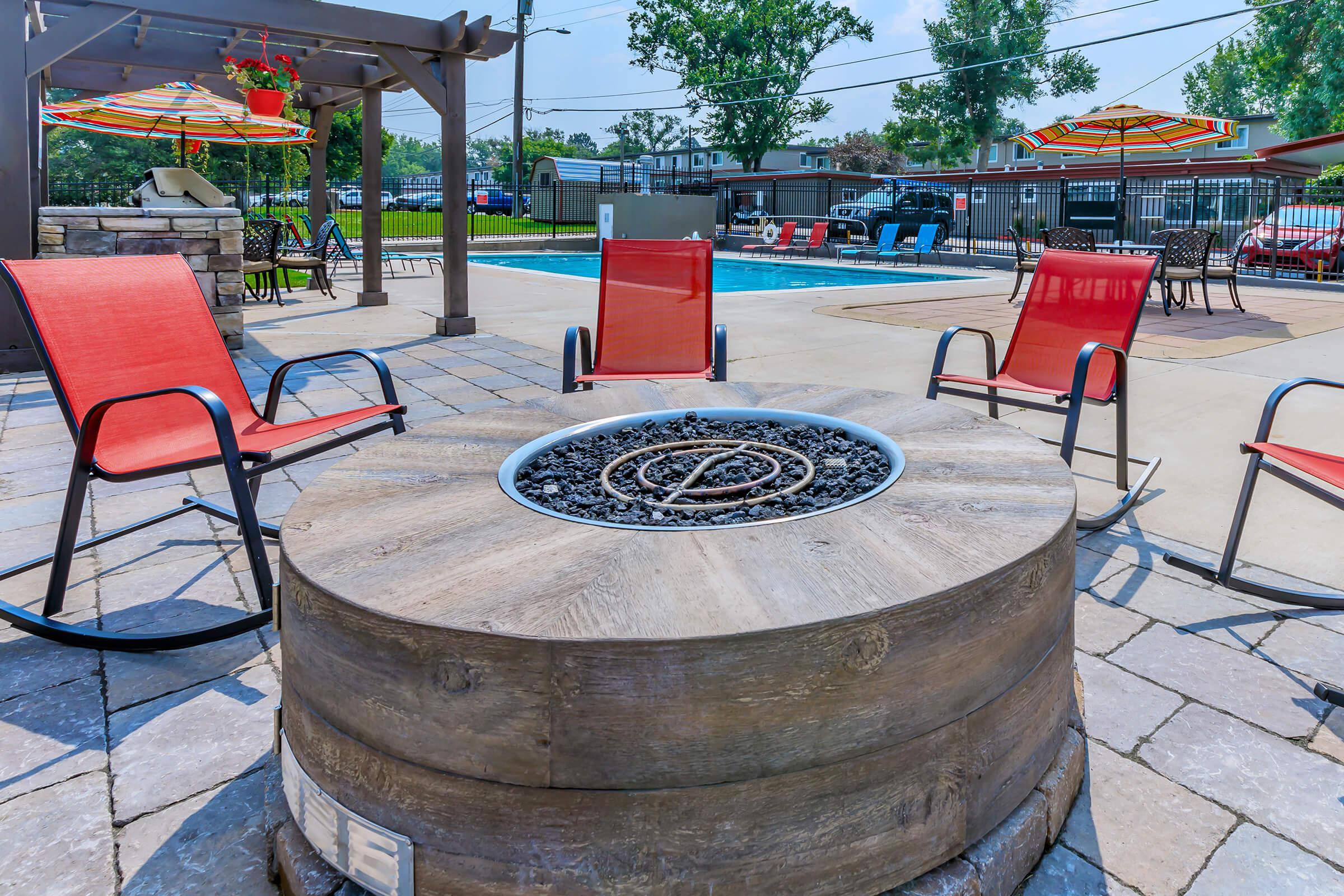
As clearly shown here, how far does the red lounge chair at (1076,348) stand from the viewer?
10.1ft

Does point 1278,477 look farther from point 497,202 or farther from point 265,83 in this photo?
point 497,202

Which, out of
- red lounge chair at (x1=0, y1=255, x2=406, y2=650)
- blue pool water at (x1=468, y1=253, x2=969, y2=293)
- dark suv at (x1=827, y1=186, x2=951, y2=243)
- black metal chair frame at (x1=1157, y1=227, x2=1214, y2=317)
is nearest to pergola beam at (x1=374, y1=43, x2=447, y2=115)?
blue pool water at (x1=468, y1=253, x2=969, y2=293)

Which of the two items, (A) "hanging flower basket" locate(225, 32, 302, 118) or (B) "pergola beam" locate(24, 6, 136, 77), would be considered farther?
(A) "hanging flower basket" locate(225, 32, 302, 118)

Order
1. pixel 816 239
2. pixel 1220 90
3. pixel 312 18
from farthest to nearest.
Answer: pixel 1220 90, pixel 816 239, pixel 312 18

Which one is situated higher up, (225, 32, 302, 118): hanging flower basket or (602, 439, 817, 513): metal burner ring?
(225, 32, 302, 118): hanging flower basket

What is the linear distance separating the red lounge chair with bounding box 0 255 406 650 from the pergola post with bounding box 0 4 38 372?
3394 mm

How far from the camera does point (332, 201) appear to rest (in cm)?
2212

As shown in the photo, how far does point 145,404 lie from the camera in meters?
2.64

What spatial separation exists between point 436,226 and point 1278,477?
78.3 ft

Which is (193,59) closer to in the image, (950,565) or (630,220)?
(950,565)

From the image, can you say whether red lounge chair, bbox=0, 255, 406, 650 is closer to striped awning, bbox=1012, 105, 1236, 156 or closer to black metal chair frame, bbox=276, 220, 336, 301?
black metal chair frame, bbox=276, 220, 336, 301

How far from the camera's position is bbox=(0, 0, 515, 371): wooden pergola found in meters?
5.39

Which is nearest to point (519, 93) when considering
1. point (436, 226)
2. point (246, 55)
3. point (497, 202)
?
point (436, 226)

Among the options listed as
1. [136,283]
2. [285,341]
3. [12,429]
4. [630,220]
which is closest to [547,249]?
[630,220]
